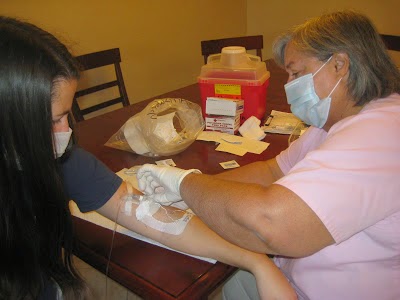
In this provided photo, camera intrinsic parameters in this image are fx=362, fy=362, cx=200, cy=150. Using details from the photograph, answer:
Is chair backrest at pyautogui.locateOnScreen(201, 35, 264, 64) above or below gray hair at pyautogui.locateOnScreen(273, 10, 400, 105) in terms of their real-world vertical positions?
below

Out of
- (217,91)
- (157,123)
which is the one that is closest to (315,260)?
(157,123)

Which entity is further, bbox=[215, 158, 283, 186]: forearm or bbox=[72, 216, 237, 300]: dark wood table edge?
bbox=[215, 158, 283, 186]: forearm

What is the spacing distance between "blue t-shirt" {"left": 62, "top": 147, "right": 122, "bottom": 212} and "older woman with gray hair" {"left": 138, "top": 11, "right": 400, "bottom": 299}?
121 mm

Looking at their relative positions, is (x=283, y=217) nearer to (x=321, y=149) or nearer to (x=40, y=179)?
→ (x=321, y=149)

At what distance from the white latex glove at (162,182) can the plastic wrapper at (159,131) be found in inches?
14.3

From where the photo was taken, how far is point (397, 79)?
3.12ft

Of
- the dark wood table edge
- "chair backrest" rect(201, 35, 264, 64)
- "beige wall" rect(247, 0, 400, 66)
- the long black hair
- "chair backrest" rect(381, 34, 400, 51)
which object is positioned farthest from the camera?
"beige wall" rect(247, 0, 400, 66)

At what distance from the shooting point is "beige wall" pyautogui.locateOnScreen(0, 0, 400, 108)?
104 inches

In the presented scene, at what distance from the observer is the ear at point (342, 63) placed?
90 centimetres

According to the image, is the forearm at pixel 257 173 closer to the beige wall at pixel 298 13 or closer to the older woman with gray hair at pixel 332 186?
the older woman with gray hair at pixel 332 186

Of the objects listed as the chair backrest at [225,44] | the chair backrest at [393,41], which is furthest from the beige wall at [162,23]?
the chair backrest at [393,41]

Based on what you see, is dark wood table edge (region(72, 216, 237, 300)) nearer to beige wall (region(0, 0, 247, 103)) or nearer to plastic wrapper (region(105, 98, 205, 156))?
plastic wrapper (region(105, 98, 205, 156))

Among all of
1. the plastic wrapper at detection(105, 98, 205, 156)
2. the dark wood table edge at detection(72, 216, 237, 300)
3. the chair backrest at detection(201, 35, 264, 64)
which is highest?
the chair backrest at detection(201, 35, 264, 64)

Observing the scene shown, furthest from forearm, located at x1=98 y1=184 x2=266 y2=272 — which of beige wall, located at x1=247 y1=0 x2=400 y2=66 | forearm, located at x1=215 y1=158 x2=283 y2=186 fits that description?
beige wall, located at x1=247 y1=0 x2=400 y2=66
